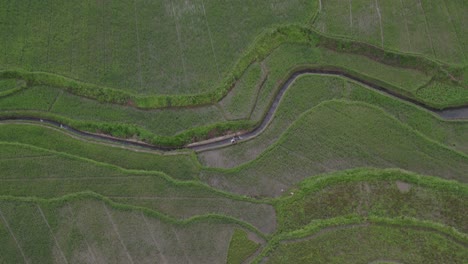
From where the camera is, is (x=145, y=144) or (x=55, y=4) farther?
(x=55, y=4)

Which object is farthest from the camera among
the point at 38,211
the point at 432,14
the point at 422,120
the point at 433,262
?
the point at 432,14

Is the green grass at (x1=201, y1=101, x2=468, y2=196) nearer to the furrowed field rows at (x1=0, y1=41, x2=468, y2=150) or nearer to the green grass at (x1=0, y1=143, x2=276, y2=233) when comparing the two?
the green grass at (x1=0, y1=143, x2=276, y2=233)

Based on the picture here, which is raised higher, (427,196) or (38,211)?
(427,196)

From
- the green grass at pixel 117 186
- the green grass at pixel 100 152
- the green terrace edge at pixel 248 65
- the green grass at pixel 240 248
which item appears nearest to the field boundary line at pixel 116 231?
the green grass at pixel 117 186

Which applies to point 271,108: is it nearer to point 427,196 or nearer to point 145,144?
point 145,144

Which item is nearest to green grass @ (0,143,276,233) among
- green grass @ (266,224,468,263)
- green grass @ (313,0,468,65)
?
green grass @ (266,224,468,263)

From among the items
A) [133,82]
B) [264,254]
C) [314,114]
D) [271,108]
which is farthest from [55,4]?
[264,254]

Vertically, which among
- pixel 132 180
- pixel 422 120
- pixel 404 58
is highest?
pixel 404 58

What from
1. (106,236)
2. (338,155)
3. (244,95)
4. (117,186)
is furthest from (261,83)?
(106,236)

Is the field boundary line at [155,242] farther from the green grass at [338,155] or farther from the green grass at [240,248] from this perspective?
the green grass at [338,155]
